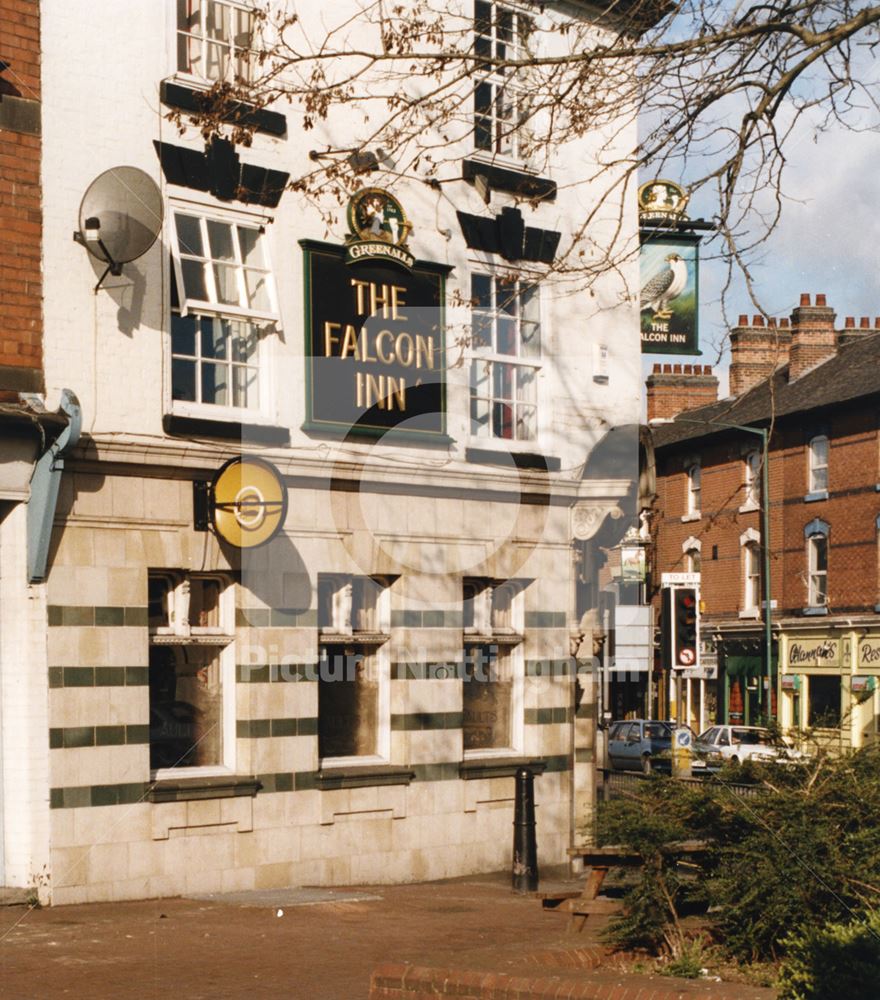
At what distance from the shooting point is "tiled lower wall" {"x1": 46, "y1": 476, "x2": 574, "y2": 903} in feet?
46.4

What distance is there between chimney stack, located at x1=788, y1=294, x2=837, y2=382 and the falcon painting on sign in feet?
108

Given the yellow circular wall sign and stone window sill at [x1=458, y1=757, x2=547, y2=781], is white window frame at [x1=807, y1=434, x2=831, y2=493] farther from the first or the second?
the yellow circular wall sign

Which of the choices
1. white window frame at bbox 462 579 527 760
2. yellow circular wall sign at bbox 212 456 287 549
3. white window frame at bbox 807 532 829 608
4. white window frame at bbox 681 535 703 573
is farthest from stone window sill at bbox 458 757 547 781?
white window frame at bbox 681 535 703 573

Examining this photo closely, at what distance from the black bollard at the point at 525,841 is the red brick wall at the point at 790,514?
2696 cm

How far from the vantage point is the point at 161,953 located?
1161 centimetres

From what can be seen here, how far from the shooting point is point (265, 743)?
15.8 meters

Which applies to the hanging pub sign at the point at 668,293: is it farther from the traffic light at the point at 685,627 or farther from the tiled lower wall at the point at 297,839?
the tiled lower wall at the point at 297,839

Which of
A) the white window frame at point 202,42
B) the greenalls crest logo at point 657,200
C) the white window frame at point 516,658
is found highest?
the white window frame at point 202,42

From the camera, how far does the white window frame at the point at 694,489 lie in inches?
2162

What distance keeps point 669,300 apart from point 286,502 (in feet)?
22.4

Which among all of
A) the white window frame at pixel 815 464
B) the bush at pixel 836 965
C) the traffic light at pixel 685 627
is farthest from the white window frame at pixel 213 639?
the white window frame at pixel 815 464

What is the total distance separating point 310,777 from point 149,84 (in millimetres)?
7175

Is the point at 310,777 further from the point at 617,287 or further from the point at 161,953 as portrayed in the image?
the point at 617,287

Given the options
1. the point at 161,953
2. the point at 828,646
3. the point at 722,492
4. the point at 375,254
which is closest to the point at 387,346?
the point at 375,254
